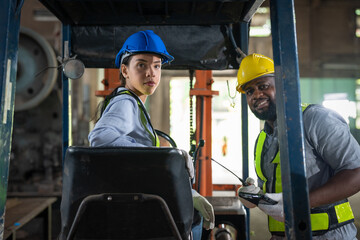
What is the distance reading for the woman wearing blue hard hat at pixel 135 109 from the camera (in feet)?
6.01

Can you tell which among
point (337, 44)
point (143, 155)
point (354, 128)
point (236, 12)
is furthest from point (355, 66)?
point (143, 155)

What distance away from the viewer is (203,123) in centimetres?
396

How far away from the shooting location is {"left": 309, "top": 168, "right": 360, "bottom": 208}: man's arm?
6.73 ft

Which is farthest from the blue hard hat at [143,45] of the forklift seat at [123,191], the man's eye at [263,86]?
the forklift seat at [123,191]

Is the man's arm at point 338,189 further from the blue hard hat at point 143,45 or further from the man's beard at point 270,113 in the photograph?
the blue hard hat at point 143,45

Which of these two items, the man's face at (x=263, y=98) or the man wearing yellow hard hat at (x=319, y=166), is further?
the man's face at (x=263, y=98)

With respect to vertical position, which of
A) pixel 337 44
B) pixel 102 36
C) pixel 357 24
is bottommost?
pixel 102 36

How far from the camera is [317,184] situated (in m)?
2.34

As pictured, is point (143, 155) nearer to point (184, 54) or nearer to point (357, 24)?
point (184, 54)

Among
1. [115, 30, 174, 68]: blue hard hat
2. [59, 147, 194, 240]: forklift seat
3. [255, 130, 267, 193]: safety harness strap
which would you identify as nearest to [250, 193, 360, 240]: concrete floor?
[255, 130, 267, 193]: safety harness strap

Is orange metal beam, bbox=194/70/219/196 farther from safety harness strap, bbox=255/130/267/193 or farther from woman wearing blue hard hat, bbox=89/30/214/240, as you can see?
woman wearing blue hard hat, bbox=89/30/214/240

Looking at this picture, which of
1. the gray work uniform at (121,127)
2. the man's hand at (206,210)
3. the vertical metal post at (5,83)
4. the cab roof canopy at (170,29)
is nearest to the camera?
the vertical metal post at (5,83)

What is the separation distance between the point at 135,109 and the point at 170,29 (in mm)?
1215

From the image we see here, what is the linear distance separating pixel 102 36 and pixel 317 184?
2.24 metres
